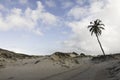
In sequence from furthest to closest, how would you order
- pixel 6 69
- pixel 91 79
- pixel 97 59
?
pixel 97 59 < pixel 6 69 < pixel 91 79

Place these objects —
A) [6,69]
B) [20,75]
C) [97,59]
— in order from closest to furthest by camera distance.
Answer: [20,75]
[6,69]
[97,59]

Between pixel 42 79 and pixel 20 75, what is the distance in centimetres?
404

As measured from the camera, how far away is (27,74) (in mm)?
29297

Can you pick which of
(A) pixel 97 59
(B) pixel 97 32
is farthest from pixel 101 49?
(A) pixel 97 59

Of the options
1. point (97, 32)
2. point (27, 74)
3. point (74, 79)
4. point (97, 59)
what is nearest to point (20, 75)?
point (27, 74)

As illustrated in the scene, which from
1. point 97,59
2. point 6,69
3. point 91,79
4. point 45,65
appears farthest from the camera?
point 97,59

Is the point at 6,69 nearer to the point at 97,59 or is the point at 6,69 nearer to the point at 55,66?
the point at 55,66

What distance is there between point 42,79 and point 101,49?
5232 centimetres

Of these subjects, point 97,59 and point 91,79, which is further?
point 97,59

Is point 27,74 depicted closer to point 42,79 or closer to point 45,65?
point 42,79

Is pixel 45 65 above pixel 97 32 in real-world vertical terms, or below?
below

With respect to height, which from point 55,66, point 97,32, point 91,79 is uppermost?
point 97,32

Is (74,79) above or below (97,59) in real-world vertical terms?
below

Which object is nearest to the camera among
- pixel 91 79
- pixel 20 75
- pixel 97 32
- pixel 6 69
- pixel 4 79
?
pixel 91 79
